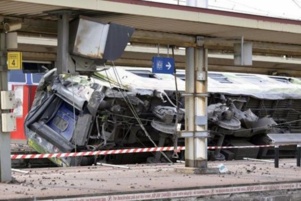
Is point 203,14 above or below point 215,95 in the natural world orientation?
above

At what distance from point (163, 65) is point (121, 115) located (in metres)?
3.23

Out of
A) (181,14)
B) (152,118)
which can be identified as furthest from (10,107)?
(152,118)

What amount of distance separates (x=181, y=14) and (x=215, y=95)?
21.5ft

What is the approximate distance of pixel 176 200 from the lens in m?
10.3

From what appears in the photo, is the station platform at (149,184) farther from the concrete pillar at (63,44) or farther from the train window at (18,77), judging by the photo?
the train window at (18,77)

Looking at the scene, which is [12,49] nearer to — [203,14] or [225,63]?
[203,14]

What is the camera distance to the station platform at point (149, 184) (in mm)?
9812

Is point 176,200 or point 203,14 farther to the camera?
point 203,14

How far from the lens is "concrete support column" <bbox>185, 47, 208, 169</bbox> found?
13.5 meters

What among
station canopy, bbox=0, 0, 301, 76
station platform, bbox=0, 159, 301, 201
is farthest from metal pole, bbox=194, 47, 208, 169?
station platform, bbox=0, 159, 301, 201

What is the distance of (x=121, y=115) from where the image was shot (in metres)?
16.0

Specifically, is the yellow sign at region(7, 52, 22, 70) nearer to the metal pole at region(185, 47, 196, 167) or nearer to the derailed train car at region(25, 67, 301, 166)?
the metal pole at region(185, 47, 196, 167)

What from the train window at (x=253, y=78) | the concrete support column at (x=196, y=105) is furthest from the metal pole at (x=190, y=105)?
the train window at (x=253, y=78)

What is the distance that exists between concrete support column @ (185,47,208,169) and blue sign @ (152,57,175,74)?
52 centimetres
